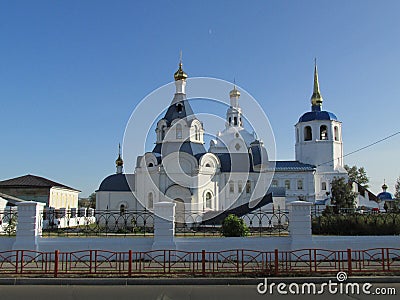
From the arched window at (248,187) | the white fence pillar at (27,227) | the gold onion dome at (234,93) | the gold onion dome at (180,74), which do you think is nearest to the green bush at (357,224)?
the white fence pillar at (27,227)

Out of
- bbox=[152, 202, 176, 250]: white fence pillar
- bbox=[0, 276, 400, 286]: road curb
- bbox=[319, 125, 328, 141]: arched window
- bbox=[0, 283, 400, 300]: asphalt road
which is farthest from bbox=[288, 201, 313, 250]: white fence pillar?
bbox=[319, 125, 328, 141]: arched window

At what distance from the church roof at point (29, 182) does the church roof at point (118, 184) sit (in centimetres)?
1254

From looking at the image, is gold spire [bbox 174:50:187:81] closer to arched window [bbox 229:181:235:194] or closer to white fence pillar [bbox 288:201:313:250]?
arched window [bbox 229:181:235:194]

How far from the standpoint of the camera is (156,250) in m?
13.1

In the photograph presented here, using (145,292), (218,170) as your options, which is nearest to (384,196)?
(218,170)

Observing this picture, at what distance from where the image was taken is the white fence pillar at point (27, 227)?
538 inches

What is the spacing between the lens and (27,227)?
13773mm

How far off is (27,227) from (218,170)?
91.4 ft

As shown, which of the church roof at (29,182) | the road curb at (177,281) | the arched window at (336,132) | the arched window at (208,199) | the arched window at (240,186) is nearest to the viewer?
the road curb at (177,281)

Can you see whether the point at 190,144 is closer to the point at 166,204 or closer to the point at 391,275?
the point at 166,204

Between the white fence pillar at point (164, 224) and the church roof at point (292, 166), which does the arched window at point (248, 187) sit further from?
the white fence pillar at point (164, 224)

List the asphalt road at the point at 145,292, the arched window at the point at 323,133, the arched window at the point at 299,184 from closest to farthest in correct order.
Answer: the asphalt road at the point at 145,292, the arched window at the point at 299,184, the arched window at the point at 323,133

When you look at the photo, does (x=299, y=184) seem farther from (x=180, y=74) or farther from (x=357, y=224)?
(x=357, y=224)

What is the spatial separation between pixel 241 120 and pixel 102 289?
159ft
